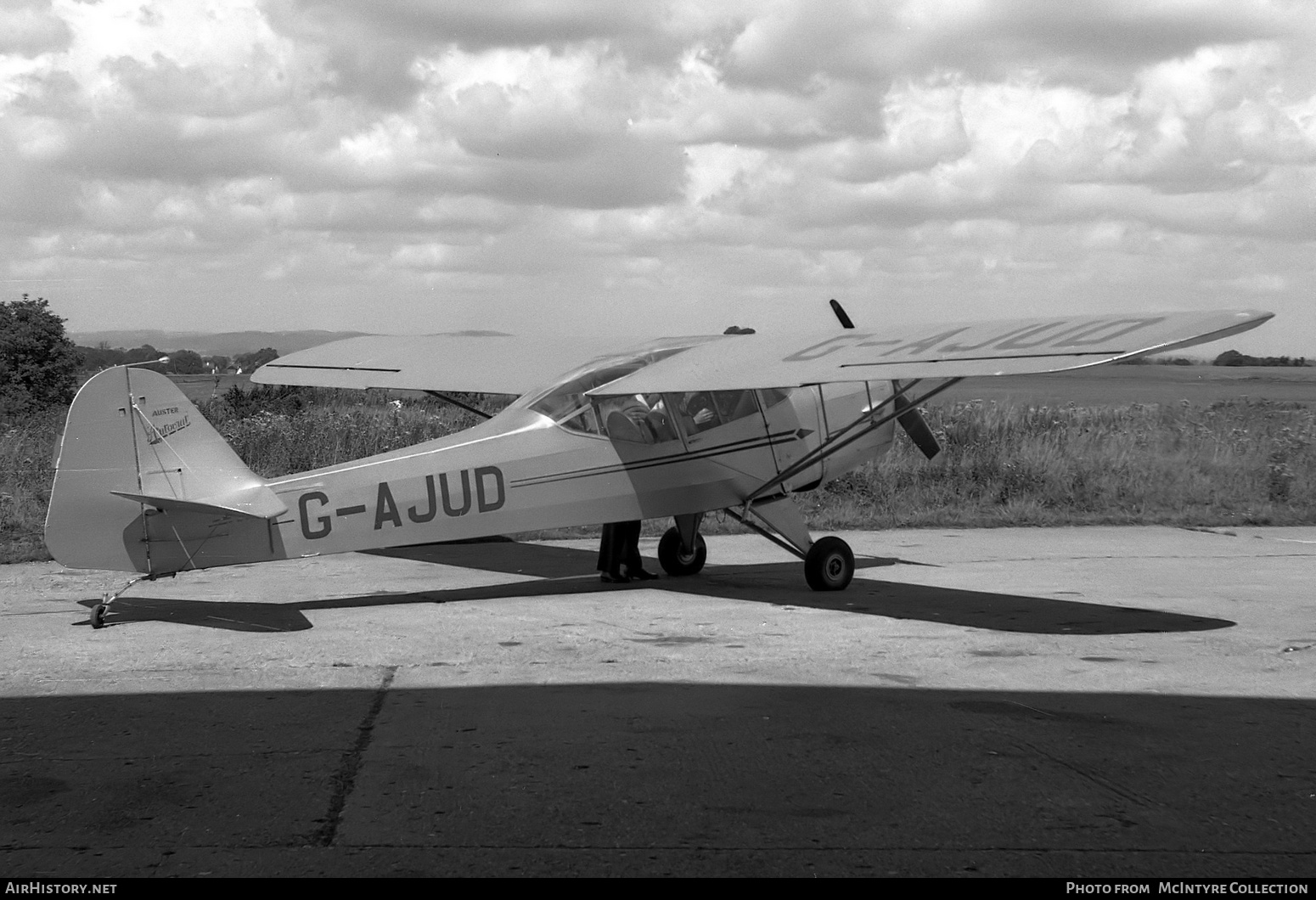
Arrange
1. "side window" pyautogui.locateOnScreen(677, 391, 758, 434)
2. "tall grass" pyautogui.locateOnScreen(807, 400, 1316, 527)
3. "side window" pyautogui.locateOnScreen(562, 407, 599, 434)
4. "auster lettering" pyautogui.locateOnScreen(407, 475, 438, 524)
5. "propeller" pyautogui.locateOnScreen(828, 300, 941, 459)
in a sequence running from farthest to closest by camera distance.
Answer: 1. "tall grass" pyautogui.locateOnScreen(807, 400, 1316, 527)
2. "propeller" pyautogui.locateOnScreen(828, 300, 941, 459)
3. "side window" pyautogui.locateOnScreen(677, 391, 758, 434)
4. "side window" pyautogui.locateOnScreen(562, 407, 599, 434)
5. "auster lettering" pyautogui.locateOnScreen(407, 475, 438, 524)

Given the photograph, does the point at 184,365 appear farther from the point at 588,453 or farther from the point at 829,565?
the point at 829,565

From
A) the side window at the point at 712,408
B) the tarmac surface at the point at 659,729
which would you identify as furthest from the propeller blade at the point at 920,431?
the side window at the point at 712,408

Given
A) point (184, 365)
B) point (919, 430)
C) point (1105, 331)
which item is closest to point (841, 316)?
point (919, 430)

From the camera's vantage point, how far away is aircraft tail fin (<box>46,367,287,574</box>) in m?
7.45

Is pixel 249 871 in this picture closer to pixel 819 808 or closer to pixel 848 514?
pixel 819 808

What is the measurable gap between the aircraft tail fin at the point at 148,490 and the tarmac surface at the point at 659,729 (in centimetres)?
57

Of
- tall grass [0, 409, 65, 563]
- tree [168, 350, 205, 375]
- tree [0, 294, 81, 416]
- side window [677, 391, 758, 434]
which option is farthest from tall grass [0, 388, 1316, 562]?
tree [0, 294, 81, 416]

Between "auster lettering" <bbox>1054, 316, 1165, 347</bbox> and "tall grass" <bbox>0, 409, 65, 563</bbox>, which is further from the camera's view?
"tall grass" <bbox>0, 409, 65, 563</bbox>

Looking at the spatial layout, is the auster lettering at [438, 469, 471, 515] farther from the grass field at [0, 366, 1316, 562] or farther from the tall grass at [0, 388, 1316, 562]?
the tall grass at [0, 388, 1316, 562]

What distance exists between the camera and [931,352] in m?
8.10

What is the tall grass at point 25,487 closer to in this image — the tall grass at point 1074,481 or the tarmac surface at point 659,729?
the tarmac surface at point 659,729

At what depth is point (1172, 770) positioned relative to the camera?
199 inches

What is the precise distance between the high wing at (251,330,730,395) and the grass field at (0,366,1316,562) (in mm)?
2362

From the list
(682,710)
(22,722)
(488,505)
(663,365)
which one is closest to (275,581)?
(488,505)
